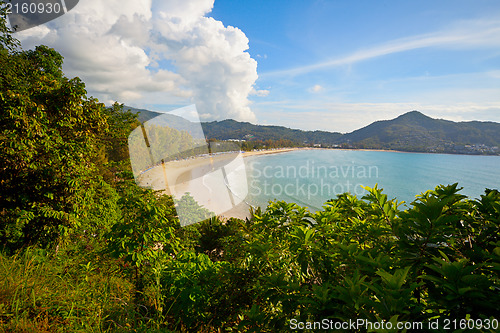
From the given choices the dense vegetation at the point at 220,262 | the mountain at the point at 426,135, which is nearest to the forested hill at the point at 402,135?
the mountain at the point at 426,135

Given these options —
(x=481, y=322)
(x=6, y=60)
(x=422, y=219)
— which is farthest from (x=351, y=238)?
(x=6, y=60)

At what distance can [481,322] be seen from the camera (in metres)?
0.86

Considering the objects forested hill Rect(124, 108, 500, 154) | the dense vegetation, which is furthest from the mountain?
the dense vegetation

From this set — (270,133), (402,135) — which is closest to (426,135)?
(402,135)

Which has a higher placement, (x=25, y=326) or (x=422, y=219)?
(x=422, y=219)

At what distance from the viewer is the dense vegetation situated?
112cm

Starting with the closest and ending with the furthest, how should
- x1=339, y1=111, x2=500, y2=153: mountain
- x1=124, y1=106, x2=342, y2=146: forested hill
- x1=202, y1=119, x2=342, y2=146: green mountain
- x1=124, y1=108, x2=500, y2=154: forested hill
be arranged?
1. x1=339, y1=111, x2=500, y2=153: mountain
2. x1=124, y1=108, x2=500, y2=154: forested hill
3. x1=124, y1=106, x2=342, y2=146: forested hill
4. x1=202, y1=119, x2=342, y2=146: green mountain

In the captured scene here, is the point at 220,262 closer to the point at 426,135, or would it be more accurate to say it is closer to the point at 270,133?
the point at 426,135

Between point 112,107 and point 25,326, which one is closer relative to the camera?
point 25,326

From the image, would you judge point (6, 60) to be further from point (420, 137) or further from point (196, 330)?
point (420, 137)

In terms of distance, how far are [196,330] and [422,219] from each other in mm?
2301

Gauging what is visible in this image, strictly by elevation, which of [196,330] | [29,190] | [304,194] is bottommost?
[304,194]

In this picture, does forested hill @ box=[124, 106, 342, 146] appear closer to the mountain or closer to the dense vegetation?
the mountain

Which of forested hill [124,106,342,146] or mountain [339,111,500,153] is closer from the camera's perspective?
mountain [339,111,500,153]
